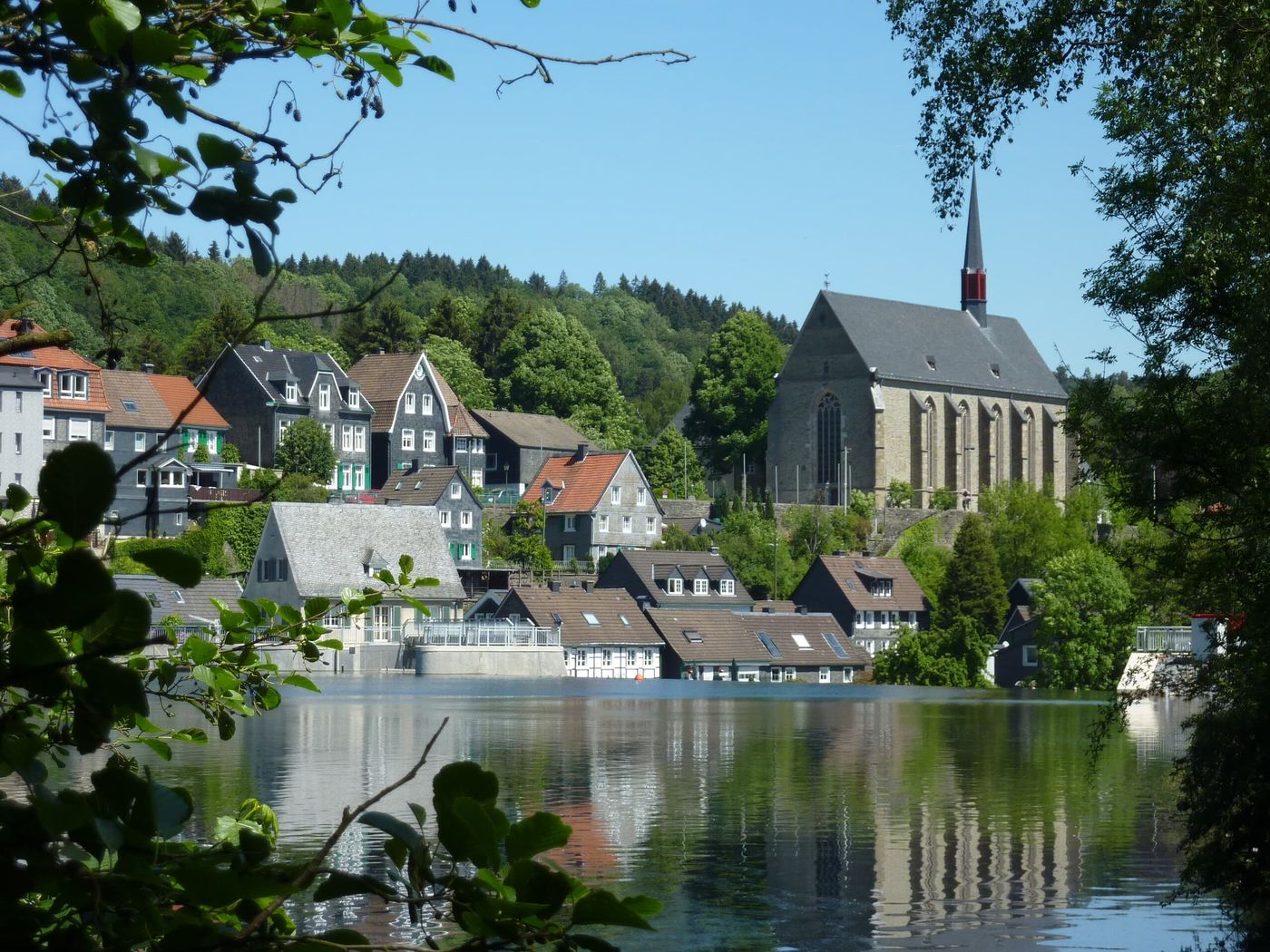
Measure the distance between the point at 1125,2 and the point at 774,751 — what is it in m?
27.2

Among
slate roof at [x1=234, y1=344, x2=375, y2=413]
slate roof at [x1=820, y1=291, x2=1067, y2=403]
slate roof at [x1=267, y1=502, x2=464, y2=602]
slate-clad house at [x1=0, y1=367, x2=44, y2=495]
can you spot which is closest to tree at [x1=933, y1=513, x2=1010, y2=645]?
slate roof at [x1=267, y1=502, x2=464, y2=602]

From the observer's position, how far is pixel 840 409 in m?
105

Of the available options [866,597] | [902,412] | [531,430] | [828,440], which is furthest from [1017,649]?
[531,430]

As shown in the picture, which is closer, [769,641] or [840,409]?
[769,641]

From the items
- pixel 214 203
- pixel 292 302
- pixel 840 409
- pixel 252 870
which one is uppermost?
pixel 292 302

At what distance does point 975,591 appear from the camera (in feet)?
248

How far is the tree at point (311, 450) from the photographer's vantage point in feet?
270

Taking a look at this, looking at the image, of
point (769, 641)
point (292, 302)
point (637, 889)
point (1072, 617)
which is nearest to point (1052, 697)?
point (1072, 617)

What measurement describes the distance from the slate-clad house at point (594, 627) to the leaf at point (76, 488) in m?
73.9

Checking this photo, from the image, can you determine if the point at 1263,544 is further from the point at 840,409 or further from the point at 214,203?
the point at 840,409

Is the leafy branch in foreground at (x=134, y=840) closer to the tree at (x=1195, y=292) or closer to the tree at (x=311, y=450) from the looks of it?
the tree at (x=1195, y=292)

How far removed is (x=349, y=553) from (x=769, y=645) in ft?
62.1

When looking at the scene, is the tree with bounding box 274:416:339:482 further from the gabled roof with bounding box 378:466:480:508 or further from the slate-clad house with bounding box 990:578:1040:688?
the slate-clad house with bounding box 990:578:1040:688

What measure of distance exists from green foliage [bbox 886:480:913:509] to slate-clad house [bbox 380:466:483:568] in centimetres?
2639
